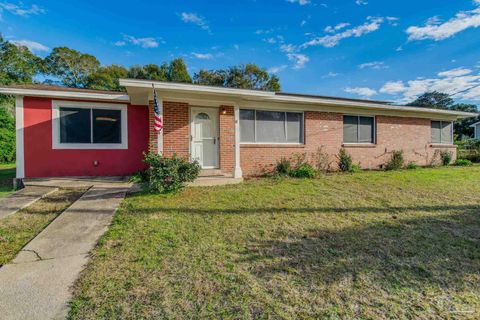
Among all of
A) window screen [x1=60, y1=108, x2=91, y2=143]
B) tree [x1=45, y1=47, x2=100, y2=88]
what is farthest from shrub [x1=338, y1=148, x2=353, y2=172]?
tree [x1=45, y1=47, x2=100, y2=88]

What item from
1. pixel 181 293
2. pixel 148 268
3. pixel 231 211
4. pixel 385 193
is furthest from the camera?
pixel 385 193

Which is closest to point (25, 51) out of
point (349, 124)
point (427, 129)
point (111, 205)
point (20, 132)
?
point (20, 132)

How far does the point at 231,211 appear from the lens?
15.0ft

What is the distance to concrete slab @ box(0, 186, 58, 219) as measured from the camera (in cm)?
458

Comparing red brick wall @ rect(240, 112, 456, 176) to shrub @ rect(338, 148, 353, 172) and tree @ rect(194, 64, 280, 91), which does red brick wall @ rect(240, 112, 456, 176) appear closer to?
shrub @ rect(338, 148, 353, 172)

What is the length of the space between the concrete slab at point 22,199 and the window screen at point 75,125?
1930mm

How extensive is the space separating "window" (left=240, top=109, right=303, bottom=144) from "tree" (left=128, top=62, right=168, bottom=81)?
2198 centimetres

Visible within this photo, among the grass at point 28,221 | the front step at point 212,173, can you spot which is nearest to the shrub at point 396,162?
the front step at point 212,173

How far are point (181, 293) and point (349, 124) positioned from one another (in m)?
9.99

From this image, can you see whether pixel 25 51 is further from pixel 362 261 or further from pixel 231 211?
pixel 362 261

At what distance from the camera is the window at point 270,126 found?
27.8 ft

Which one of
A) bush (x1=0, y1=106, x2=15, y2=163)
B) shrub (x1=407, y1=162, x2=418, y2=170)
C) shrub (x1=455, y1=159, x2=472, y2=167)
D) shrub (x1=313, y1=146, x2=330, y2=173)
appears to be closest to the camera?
shrub (x1=313, y1=146, x2=330, y2=173)

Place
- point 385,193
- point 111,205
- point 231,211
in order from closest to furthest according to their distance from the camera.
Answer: point 231,211, point 111,205, point 385,193

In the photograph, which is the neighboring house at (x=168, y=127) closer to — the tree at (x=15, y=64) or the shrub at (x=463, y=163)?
the shrub at (x=463, y=163)
